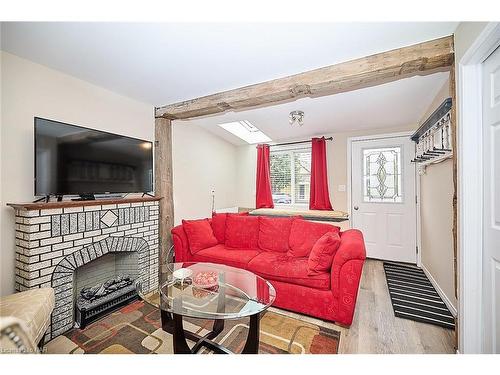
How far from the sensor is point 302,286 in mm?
2199

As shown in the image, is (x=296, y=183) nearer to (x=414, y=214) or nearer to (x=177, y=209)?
(x=414, y=214)

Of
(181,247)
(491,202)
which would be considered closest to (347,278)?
(491,202)

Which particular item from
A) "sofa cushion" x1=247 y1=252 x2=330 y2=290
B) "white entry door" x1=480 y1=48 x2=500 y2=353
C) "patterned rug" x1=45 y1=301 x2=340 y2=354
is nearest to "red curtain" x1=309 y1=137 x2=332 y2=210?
"sofa cushion" x1=247 y1=252 x2=330 y2=290

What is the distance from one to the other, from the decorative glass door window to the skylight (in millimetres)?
1942

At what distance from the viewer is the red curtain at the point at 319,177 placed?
13.2 feet

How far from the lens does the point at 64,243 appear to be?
78.6 inches

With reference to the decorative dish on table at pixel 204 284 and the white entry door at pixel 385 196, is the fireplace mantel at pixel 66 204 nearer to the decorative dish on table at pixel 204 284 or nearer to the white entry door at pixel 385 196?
the decorative dish on table at pixel 204 284

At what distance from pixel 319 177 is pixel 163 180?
2640 millimetres

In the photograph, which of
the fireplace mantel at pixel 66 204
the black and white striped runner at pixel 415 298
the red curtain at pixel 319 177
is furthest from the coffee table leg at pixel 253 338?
the red curtain at pixel 319 177

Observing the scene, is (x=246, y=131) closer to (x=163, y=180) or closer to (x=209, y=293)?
(x=163, y=180)

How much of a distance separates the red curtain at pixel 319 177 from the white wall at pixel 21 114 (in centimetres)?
341

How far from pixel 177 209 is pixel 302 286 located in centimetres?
218

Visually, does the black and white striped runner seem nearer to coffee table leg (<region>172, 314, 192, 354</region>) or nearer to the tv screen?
coffee table leg (<region>172, 314, 192, 354</region>)

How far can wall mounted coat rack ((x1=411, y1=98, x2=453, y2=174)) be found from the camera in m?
2.11
